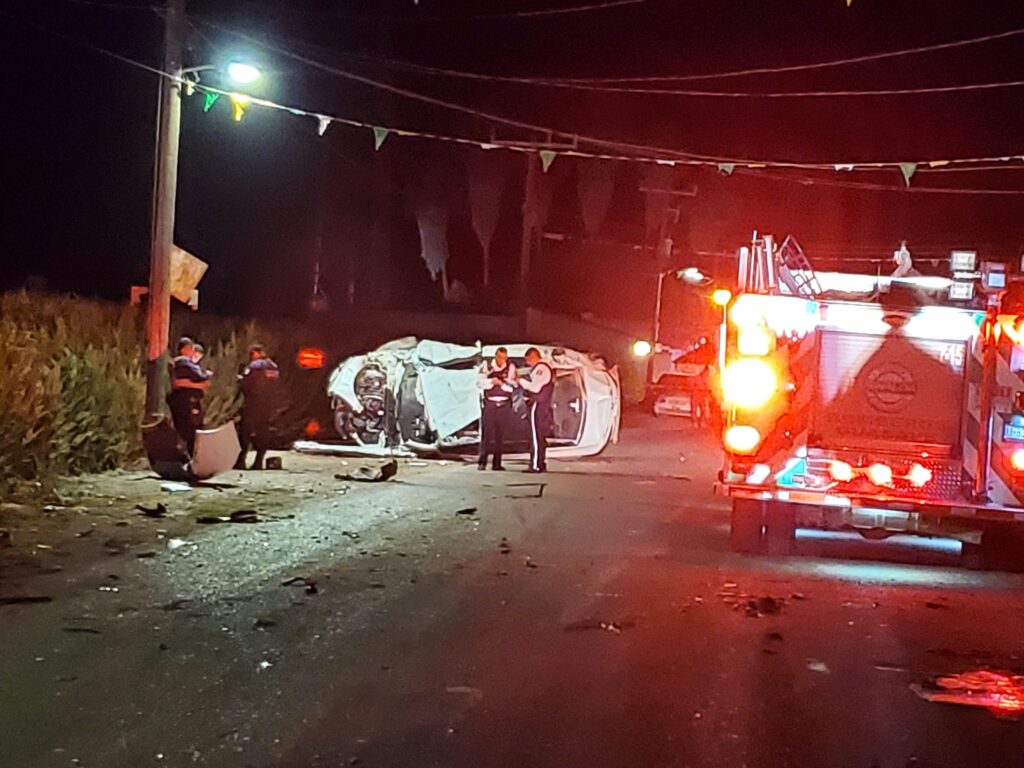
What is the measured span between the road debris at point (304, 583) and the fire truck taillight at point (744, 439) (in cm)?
374

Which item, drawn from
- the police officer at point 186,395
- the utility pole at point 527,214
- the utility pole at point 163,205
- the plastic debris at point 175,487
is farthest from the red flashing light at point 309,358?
the utility pole at point 527,214

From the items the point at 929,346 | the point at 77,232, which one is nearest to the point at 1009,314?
the point at 929,346

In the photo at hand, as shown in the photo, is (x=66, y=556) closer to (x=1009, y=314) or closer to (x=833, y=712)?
(x=833, y=712)

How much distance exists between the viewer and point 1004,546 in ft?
39.0

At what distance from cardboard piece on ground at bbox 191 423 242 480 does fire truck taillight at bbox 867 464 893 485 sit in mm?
7690

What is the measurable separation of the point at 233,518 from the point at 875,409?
5840 millimetres

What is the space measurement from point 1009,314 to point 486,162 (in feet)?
99.6

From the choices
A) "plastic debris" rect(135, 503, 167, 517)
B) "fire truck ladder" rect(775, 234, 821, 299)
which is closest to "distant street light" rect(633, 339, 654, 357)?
"fire truck ladder" rect(775, 234, 821, 299)

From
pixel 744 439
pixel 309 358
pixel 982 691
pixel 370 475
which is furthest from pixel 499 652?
pixel 309 358

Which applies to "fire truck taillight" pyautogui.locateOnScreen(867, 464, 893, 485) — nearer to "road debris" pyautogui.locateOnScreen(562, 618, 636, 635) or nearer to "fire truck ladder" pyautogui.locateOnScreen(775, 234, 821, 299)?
"fire truck ladder" pyautogui.locateOnScreen(775, 234, 821, 299)

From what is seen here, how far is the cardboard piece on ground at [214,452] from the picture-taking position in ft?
51.6

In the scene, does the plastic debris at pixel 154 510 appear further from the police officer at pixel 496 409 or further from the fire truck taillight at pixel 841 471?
the police officer at pixel 496 409

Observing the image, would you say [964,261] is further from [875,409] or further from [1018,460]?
[1018,460]

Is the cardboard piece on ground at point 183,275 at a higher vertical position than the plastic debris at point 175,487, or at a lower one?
higher
